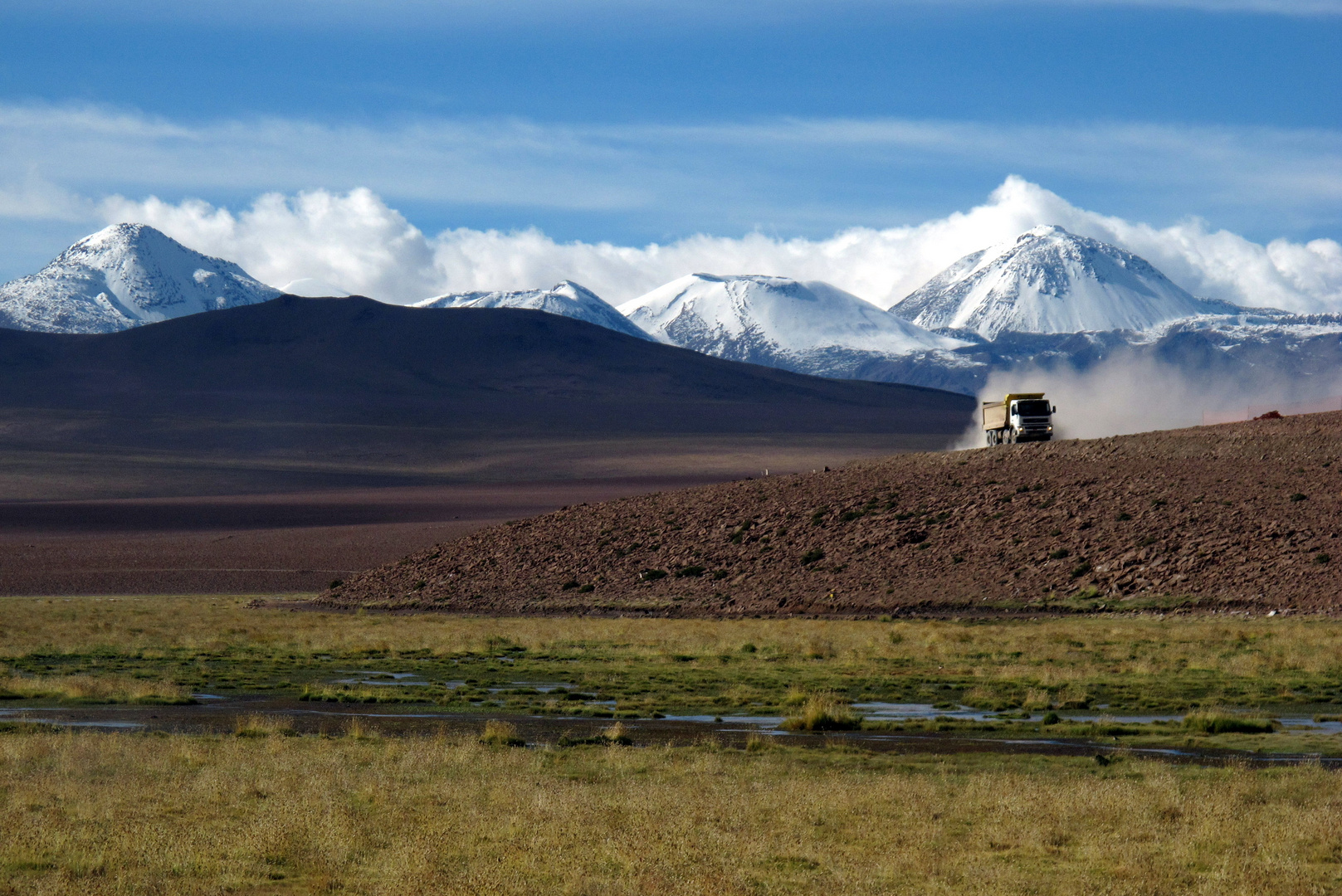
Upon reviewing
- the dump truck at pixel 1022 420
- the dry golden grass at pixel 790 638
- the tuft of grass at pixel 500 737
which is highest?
the dump truck at pixel 1022 420

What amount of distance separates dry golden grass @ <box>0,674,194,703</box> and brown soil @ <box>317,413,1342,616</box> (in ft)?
78.8

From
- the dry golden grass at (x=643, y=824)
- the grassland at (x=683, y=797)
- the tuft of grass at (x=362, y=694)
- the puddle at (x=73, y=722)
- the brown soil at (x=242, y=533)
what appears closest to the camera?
the dry golden grass at (x=643, y=824)

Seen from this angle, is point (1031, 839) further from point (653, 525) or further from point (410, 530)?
point (410, 530)

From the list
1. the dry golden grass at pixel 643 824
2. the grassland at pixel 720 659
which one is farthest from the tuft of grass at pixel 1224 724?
the dry golden grass at pixel 643 824

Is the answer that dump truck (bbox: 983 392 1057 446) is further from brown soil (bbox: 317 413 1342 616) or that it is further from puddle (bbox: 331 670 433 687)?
puddle (bbox: 331 670 433 687)

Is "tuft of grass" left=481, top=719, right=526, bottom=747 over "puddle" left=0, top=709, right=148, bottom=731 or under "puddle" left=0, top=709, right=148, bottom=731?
over

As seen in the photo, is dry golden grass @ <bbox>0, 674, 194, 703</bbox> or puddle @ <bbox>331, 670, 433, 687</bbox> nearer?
dry golden grass @ <bbox>0, 674, 194, 703</bbox>

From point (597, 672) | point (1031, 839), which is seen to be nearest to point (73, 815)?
point (1031, 839)

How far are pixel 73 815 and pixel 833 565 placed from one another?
128ft

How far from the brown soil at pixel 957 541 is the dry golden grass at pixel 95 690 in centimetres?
2403

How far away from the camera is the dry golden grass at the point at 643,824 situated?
11.6 m

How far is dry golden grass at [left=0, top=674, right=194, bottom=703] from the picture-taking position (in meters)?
24.8

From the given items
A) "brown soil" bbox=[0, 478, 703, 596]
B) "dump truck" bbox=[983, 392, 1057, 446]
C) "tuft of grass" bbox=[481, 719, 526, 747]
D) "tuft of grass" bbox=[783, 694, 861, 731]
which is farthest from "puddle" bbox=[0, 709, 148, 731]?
"dump truck" bbox=[983, 392, 1057, 446]

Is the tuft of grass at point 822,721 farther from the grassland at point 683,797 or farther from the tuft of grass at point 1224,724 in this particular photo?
the tuft of grass at point 1224,724
